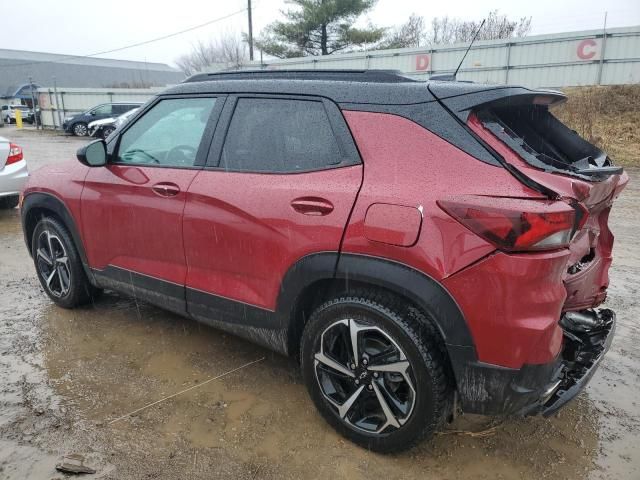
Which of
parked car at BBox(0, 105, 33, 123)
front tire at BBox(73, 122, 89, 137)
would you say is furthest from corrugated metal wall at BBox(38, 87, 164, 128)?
parked car at BBox(0, 105, 33, 123)

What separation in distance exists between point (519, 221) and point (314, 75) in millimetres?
1429

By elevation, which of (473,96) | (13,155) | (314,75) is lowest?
(13,155)

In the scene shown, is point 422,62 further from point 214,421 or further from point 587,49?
point 214,421

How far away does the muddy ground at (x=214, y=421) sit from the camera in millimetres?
2436

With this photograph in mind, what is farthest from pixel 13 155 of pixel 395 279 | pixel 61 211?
pixel 395 279

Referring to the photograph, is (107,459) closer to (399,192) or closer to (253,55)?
(399,192)

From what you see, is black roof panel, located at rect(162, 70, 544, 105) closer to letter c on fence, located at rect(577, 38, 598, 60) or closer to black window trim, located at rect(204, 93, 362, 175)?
black window trim, located at rect(204, 93, 362, 175)

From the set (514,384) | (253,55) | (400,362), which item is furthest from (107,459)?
(253,55)

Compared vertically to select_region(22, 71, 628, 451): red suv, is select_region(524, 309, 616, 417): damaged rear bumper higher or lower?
lower

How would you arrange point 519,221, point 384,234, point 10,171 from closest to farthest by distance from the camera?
point 519,221 < point 384,234 < point 10,171

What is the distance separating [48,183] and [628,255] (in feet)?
18.8

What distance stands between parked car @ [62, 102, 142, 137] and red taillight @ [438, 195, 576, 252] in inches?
965

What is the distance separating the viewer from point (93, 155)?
343 centimetres

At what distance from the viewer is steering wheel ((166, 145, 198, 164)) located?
3100mm
